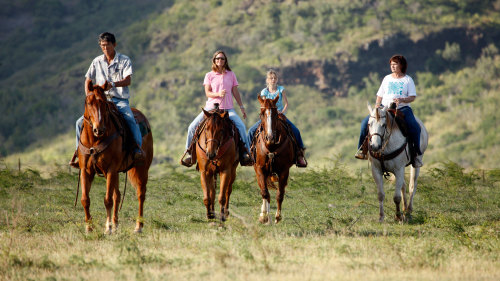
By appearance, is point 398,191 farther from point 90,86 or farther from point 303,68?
point 303,68

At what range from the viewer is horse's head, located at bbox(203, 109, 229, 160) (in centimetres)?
1191

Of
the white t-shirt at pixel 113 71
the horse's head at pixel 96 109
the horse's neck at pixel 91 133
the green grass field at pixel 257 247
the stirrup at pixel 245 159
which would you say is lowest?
the green grass field at pixel 257 247

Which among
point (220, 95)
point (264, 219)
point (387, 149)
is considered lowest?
point (264, 219)

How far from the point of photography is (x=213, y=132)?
11984mm

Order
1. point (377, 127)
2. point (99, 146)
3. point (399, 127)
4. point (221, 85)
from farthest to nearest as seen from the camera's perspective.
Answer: point (399, 127) → point (221, 85) → point (377, 127) → point (99, 146)

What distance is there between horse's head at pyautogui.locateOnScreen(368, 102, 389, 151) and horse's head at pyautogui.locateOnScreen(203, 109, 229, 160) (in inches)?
114

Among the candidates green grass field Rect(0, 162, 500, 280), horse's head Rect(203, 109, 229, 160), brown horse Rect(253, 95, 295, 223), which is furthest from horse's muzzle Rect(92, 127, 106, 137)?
brown horse Rect(253, 95, 295, 223)

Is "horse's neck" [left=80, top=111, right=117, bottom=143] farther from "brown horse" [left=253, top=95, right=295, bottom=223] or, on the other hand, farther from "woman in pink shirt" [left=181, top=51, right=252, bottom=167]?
"brown horse" [left=253, top=95, right=295, bottom=223]

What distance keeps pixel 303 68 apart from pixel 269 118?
259 feet

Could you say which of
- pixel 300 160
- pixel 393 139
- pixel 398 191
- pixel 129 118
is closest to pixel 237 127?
pixel 300 160

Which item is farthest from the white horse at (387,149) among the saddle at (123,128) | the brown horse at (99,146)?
the brown horse at (99,146)

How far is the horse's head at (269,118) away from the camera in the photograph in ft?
41.3

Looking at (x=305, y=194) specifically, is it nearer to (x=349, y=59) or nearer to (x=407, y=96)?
(x=407, y=96)

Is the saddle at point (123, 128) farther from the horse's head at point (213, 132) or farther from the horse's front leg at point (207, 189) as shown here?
the horse's front leg at point (207, 189)
